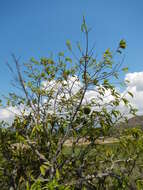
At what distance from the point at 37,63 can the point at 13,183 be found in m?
2.70

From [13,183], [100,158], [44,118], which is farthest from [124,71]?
[13,183]

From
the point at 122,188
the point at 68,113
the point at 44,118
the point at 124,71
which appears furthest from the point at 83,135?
the point at 124,71

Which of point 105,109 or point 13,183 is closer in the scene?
point 105,109

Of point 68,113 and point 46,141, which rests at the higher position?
point 68,113

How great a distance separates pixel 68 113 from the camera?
3818mm

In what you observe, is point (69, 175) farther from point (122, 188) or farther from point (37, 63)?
Result: point (37, 63)

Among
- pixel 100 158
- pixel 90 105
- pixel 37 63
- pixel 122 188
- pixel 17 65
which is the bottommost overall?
pixel 122 188

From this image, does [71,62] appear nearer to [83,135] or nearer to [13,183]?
[83,135]

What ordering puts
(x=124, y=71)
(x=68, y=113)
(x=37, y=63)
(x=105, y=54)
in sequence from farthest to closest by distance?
(x=37, y=63), (x=68, y=113), (x=124, y=71), (x=105, y=54)

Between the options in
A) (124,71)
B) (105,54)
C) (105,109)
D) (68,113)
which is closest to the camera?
(105,54)

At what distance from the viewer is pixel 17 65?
3.53m

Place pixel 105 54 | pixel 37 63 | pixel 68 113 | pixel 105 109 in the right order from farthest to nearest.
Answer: pixel 37 63
pixel 68 113
pixel 105 109
pixel 105 54

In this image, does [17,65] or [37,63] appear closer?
[17,65]

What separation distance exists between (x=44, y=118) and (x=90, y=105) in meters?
0.98
